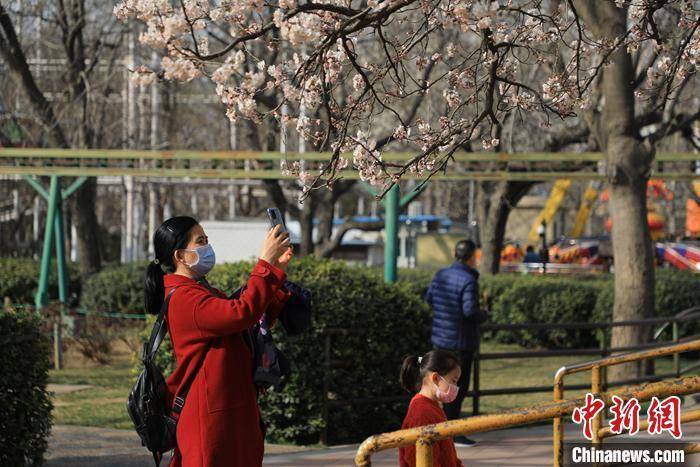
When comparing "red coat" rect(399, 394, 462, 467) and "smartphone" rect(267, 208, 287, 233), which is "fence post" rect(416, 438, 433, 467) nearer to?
"red coat" rect(399, 394, 462, 467)

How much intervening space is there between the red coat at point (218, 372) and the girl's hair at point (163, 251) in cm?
18

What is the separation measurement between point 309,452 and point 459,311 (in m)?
1.72

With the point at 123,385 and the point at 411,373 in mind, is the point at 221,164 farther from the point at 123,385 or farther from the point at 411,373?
the point at 411,373

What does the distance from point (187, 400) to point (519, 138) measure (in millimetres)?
21909

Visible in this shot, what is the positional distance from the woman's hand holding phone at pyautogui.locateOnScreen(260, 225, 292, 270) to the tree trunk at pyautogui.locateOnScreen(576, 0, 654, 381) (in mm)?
7734

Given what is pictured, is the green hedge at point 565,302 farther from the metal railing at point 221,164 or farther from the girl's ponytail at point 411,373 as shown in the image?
the girl's ponytail at point 411,373

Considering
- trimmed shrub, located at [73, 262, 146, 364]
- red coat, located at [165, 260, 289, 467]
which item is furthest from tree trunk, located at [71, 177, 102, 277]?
red coat, located at [165, 260, 289, 467]

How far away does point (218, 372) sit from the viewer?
4699 mm

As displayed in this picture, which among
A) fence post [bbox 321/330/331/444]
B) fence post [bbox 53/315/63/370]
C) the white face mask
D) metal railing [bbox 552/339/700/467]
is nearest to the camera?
the white face mask

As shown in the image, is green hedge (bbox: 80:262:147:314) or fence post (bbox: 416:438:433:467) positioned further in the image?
green hedge (bbox: 80:262:147:314)

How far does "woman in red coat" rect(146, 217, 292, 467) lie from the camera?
4.62m

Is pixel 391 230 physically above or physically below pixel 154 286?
above

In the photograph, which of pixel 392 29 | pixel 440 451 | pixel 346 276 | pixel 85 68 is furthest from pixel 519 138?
pixel 440 451

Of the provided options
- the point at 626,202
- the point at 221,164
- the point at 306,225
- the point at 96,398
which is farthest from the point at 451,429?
the point at 306,225
